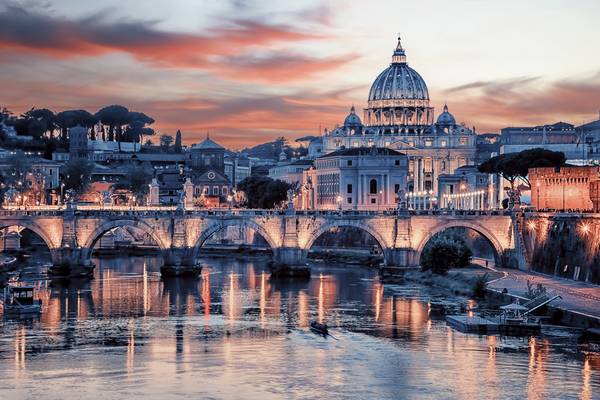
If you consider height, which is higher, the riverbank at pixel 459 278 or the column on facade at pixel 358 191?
the column on facade at pixel 358 191

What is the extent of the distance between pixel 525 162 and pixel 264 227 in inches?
1226

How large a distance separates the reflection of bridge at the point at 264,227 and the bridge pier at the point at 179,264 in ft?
0.22

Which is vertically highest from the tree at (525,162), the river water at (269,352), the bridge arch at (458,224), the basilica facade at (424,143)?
the basilica facade at (424,143)

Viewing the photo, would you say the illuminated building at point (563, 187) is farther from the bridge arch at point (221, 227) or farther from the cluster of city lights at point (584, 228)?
the bridge arch at point (221, 227)

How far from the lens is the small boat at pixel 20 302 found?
2462 inches

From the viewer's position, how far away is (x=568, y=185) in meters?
84.4

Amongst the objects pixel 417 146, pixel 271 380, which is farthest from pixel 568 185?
pixel 417 146

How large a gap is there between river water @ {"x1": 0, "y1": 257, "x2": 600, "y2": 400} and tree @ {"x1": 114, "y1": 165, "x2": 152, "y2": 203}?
257 feet

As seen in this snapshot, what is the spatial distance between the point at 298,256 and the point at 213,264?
15119mm

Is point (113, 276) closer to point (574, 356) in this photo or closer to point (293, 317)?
point (293, 317)

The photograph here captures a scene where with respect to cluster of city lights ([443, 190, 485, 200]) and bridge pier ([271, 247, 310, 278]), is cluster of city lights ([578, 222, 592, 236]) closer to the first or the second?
bridge pier ([271, 247, 310, 278])

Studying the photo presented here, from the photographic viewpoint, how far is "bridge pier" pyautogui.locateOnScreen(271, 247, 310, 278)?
83688 mm

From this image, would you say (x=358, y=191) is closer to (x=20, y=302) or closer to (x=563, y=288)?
(x=563, y=288)

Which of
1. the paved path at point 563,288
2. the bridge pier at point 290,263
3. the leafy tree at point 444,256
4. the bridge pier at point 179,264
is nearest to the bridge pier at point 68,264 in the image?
the bridge pier at point 179,264
